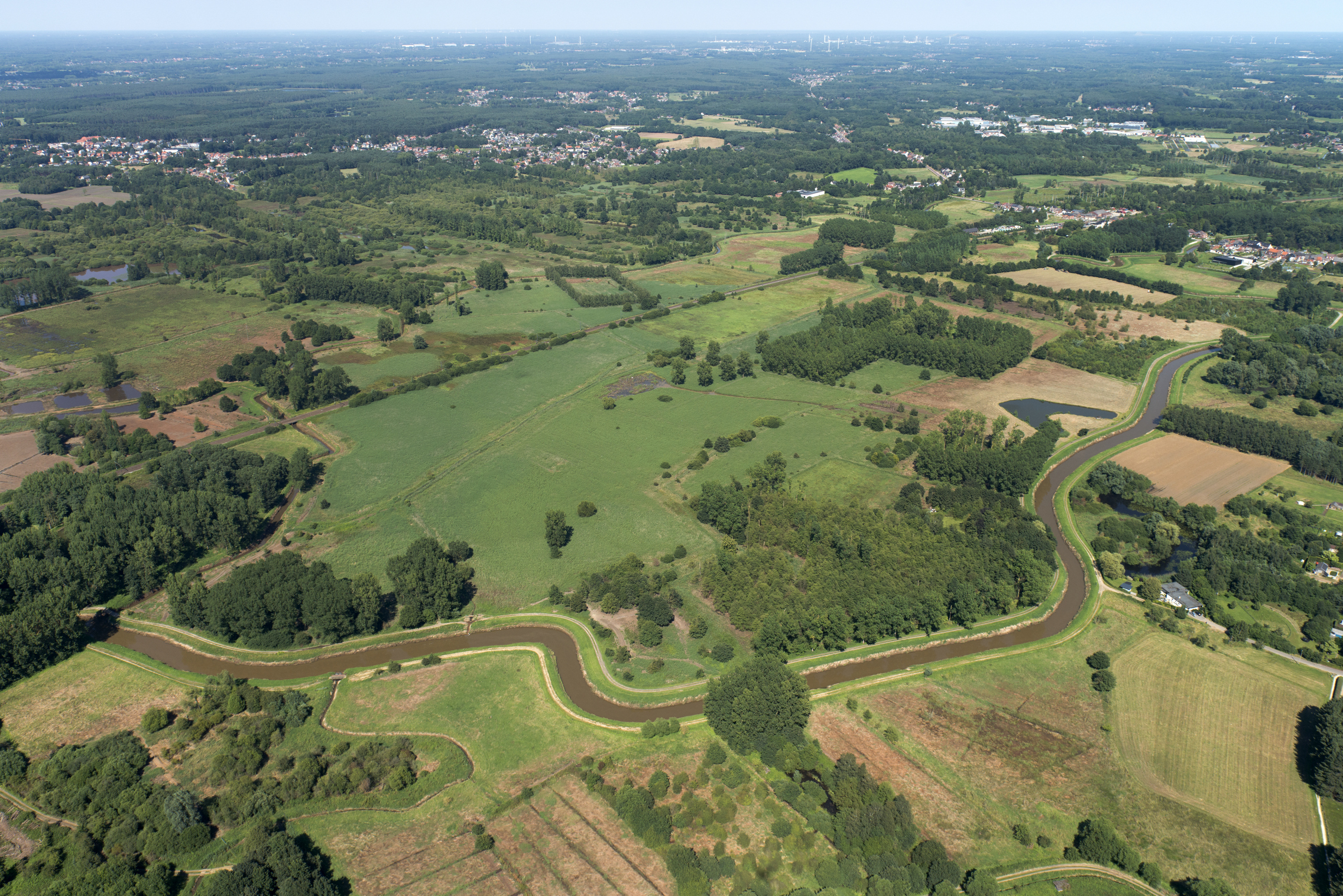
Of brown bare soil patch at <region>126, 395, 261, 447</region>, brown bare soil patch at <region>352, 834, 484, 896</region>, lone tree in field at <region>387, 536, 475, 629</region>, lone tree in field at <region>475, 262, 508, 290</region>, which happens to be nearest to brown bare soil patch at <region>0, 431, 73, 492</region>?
brown bare soil patch at <region>126, 395, 261, 447</region>

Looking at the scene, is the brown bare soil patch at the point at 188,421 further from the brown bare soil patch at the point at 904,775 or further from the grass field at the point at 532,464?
the brown bare soil patch at the point at 904,775

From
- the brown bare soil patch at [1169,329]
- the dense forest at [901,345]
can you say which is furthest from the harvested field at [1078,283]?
the dense forest at [901,345]

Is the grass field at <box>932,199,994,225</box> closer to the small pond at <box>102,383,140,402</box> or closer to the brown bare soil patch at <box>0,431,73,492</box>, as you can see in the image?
the small pond at <box>102,383,140,402</box>

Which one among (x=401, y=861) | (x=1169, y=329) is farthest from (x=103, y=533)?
(x=1169, y=329)

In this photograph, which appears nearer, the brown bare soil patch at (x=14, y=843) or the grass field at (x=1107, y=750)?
the brown bare soil patch at (x=14, y=843)

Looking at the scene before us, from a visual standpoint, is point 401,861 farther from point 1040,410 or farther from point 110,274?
point 110,274
